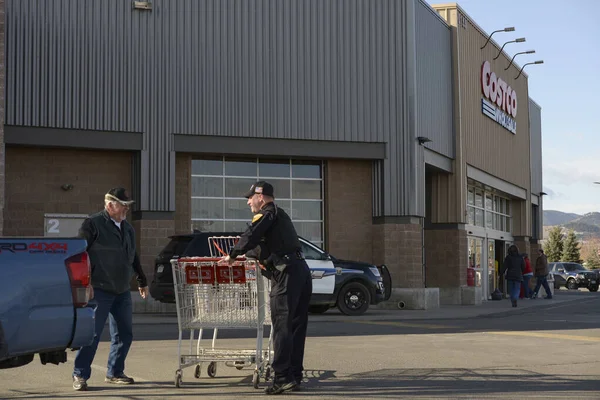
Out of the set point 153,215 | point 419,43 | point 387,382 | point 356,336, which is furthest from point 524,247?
point 387,382

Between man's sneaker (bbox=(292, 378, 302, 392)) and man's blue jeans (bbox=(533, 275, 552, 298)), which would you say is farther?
man's blue jeans (bbox=(533, 275, 552, 298))

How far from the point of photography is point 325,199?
1124 inches

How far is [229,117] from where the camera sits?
88.3 feet

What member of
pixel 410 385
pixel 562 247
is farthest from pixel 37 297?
pixel 562 247

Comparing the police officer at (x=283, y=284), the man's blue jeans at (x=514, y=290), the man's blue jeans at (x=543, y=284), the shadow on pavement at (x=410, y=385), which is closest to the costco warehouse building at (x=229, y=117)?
the man's blue jeans at (x=514, y=290)

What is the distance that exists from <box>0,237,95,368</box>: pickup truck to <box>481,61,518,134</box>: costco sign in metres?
29.4

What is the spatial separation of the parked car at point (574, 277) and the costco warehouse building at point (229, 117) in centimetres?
2605

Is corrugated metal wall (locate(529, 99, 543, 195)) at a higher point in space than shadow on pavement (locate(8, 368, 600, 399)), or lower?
higher

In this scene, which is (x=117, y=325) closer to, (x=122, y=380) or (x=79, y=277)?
(x=122, y=380)

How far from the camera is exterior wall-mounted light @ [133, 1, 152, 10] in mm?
26094

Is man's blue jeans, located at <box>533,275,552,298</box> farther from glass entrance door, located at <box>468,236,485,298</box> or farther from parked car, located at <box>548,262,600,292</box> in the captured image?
parked car, located at <box>548,262,600,292</box>

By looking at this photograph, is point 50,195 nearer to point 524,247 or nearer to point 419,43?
point 419,43

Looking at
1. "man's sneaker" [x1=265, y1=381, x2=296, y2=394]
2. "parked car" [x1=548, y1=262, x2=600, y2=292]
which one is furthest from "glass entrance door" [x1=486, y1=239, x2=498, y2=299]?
"man's sneaker" [x1=265, y1=381, x2=296, y2=394]

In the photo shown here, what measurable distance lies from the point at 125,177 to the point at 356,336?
11953 millimetres
